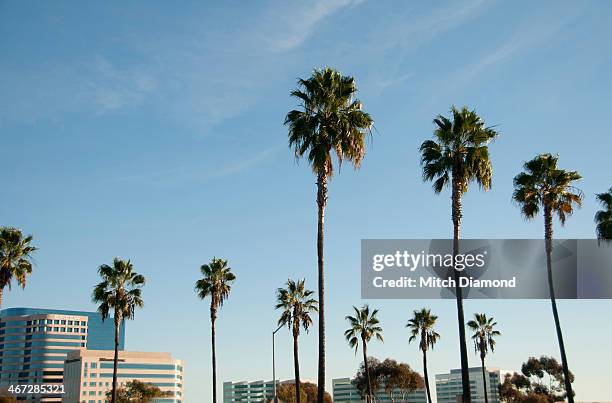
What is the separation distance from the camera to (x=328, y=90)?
35.7 metres

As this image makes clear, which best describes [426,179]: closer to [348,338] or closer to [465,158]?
[465,158]

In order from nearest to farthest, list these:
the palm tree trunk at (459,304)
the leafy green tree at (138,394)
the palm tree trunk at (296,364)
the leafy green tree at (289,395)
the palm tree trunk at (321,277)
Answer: the palm tree trunk at (321,277), the palm tree trunk at (459,304), the palm tree trunk at (296,364), the leafy green tree at (138,394), the leafy green tree at (289,395)

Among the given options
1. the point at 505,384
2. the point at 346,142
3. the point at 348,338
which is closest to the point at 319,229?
the point at 346,142

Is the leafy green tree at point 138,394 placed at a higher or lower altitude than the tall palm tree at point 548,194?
lower

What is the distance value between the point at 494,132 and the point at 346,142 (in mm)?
9004

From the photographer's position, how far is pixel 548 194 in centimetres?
4619

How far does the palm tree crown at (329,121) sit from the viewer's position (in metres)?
35.4

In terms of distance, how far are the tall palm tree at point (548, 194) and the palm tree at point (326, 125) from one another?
1615 centimetres

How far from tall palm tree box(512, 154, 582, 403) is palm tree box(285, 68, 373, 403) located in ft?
53.0

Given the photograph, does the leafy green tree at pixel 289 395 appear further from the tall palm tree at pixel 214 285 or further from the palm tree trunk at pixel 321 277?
the palm tree trunk at pixel 321 277

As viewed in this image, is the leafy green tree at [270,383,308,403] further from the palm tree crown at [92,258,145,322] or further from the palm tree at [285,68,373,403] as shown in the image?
the palm tree at [285,68,373,403]

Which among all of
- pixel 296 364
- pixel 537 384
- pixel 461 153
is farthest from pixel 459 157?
pixel 537 384

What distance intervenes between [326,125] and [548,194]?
18724 mm

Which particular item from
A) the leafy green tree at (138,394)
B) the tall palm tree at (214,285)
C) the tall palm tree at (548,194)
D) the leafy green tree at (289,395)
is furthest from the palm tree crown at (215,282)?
the leafy green tree at (289,395)
